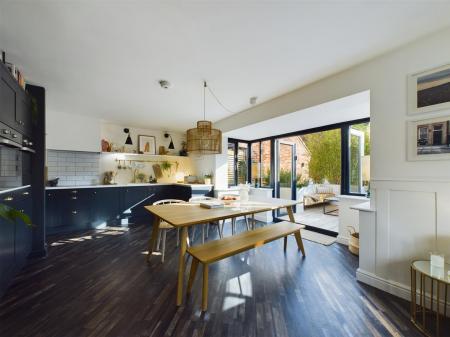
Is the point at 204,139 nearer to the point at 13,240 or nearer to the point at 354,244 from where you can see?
the point at 13,240

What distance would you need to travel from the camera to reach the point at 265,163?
4965mm

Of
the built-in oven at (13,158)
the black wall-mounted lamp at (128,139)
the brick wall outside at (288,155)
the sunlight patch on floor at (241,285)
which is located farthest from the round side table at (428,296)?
the black wall-mounted lamp at (128,139)

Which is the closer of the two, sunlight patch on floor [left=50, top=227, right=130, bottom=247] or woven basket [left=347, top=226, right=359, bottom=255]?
woven basket [left=347, top=226, right=359, bottom=255]

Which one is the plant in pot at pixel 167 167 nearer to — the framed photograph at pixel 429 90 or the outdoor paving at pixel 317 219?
the outdoor paving at pixel 317 219

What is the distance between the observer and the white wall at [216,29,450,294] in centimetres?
172

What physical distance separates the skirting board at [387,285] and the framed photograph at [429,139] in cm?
125

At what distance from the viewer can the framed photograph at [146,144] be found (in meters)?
5.06

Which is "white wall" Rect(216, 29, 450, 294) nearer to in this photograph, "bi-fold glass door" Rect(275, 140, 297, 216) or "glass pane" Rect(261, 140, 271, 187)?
"bi-fold glass door" Rect(275, 140, 297, 216)

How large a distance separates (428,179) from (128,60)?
320 centimetres

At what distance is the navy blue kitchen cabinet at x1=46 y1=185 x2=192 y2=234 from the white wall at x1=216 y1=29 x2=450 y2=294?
3.50 meters

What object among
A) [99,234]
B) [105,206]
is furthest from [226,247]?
[105,206]

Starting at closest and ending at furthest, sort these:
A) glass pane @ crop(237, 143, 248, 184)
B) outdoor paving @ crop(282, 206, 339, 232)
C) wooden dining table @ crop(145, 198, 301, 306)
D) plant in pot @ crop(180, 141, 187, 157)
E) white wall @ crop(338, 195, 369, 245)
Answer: wooden dining table @ crop(145, 198, 301, 306), white wall @ crop(338, 195, 369, 245), outdoor paving @ crop(282, 206, 339, 232), glass pane @ crop(237, 143, 248, 184), plant in pot @ crop(180, 141, 187, 157)

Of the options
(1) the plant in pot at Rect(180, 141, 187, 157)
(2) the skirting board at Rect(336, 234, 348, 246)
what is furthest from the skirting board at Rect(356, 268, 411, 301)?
(1) the plant in pot at Rect(180, 141, 187, 157)

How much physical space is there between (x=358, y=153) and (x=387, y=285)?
211 centimetres
